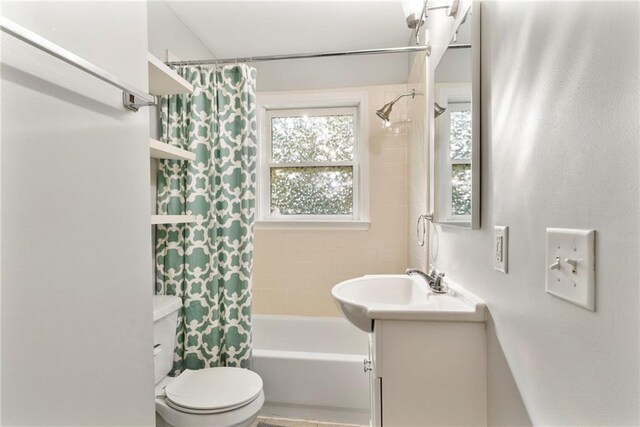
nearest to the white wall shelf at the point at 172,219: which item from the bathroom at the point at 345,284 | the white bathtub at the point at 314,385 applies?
the bathroom at the point at 345,284

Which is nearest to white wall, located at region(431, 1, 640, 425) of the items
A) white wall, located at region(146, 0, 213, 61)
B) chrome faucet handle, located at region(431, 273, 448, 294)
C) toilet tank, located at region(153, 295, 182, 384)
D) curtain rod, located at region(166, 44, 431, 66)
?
chrome faucet handle, located at region(431, 273, 448, 294)

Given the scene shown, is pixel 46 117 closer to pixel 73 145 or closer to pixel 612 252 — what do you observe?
pixel 73 145

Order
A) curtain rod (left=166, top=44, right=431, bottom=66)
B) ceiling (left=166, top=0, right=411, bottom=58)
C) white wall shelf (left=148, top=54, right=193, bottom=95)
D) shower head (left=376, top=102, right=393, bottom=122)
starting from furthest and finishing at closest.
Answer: shower head (left=376, top=102, right=393, bottom=122) → ceiling (left=166, top=0, right=411, bottom=58) → curtain rod (left=166, top=44, right=431, bottom=66) → white wall shelf (left=148, top=54, right=193, bottom=95)

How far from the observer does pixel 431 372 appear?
3.23ft

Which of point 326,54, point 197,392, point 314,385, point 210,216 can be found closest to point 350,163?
point 326,54

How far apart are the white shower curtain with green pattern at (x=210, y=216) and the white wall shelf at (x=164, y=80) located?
0.12 metres

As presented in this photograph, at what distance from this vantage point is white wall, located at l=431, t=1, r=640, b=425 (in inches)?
17.4

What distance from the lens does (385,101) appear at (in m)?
2.53

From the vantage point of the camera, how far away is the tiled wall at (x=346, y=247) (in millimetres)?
2521

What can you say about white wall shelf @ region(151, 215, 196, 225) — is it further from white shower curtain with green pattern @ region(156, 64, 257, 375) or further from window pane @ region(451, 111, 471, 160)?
window pane @ region(451, 111, 471, 160)

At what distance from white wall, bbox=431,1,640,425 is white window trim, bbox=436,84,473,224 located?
19 centimetres

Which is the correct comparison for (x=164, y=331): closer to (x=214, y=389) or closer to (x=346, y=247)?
(x=214, y=389)

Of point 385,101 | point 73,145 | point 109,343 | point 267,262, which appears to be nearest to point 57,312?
point 109,343

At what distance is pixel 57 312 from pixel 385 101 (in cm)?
246
